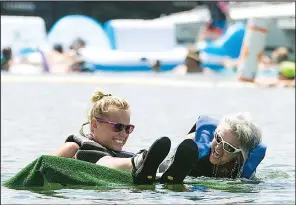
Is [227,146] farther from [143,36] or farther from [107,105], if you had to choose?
[143,36]

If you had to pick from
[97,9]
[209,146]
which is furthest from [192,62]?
[97,9]

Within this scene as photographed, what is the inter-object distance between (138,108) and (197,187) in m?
7.74

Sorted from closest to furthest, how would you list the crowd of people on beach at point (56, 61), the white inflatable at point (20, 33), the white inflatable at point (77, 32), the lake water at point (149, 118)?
the lake water at point (149, 118)
the crowd of people on beach at point (56, 61)
the white inflatable at point (20, 33)
the white inflatable at point (77, 32)

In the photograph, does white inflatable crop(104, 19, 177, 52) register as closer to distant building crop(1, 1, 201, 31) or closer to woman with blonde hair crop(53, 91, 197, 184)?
distant building crop(1, 1, 201, 31)

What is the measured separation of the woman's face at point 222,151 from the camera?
5766mm

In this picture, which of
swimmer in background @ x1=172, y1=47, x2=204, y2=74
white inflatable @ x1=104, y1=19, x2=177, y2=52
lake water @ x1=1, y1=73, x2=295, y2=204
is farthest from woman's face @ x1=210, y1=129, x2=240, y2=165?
white inflatable @ x1=104, y1=19, x2=177, y2=52

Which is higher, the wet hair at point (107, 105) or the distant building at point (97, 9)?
the distant building at point (97, 9)

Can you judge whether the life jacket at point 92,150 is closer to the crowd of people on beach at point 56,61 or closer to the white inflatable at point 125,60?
the crowd of people on beach at point 56,61

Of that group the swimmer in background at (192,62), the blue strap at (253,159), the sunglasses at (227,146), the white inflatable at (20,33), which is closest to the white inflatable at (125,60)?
the white inflatable at (20,33)

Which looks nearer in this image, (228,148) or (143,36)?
(228,148)

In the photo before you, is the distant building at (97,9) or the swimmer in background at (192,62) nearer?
the swimmer in background at (192,62)

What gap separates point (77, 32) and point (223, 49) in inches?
191

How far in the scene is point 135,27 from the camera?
2784 centimetres

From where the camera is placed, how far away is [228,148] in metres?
5.78
